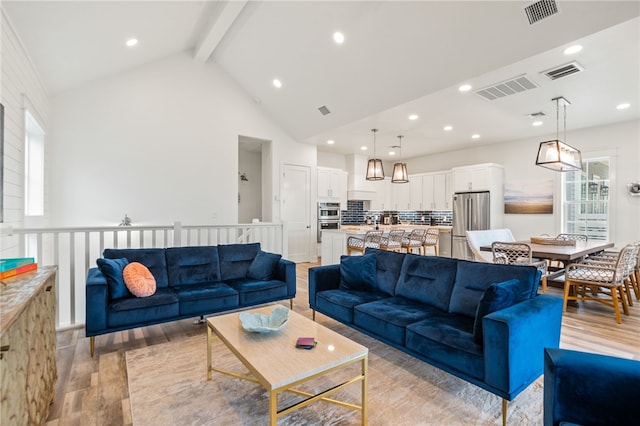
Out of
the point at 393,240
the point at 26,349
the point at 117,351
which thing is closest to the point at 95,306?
the point at 117,351

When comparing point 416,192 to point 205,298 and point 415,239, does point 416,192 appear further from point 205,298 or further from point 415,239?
point 205,298

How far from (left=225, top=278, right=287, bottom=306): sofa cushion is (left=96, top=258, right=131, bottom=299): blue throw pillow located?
104 centimetres

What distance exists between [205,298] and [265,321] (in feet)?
3.88

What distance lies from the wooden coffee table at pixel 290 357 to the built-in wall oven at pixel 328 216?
18.4 ft

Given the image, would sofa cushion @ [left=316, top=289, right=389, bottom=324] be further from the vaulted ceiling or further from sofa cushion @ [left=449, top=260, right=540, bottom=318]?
the vaulted ceiling

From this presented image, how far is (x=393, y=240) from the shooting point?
6.00 m

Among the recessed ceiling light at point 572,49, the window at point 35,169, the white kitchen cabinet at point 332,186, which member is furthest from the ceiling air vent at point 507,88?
the window at point 35,169

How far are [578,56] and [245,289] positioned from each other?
4.42 m

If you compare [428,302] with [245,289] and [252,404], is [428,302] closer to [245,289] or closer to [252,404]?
[252,404]

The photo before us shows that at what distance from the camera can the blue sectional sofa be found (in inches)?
70.4

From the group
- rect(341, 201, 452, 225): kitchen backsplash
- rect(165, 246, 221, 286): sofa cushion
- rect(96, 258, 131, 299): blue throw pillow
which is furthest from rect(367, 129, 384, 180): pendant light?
rect(96, 258, 131, 299): blue throw pillow

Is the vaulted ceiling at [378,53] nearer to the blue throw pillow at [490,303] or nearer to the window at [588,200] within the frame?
the window at [588,200]

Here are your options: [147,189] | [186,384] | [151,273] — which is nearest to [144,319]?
[151,273]

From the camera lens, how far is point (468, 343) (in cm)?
194
